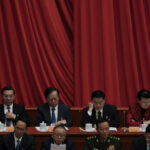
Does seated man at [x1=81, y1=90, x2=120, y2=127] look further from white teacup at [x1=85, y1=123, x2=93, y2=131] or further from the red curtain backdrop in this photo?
the red curtain backdrop

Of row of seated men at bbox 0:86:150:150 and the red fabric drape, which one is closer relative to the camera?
row of seated men at bbox 0:86:150:150

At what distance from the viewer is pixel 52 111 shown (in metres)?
4.70

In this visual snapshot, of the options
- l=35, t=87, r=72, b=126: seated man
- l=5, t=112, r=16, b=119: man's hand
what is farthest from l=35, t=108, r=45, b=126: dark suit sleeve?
l=5, t=112, r=16, b=119: man's hand

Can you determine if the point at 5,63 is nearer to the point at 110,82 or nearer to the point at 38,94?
the point at 38,94

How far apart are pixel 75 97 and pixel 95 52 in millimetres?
646

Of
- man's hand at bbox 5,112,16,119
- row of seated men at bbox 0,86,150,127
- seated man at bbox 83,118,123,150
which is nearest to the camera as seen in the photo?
seated man at bbox 83,118,123,150

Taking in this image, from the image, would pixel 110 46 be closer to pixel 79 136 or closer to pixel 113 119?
pixel 113 119

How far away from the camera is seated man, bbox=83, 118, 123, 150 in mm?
3764

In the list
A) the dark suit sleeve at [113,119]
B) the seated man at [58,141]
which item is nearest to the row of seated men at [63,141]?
the seated man at [58,141]

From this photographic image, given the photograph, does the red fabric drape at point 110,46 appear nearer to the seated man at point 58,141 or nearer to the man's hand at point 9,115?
the man's hand at point 9,115

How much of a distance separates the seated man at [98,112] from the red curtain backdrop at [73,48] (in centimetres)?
76

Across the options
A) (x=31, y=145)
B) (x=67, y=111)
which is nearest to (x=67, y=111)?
(x=67, y=111)

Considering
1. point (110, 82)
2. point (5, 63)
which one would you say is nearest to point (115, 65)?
point (110, 82)

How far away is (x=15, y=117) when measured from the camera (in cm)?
452
